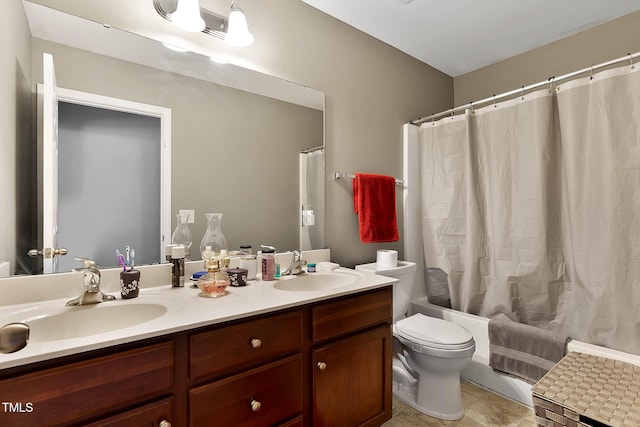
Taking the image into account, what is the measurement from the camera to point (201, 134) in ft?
5.08

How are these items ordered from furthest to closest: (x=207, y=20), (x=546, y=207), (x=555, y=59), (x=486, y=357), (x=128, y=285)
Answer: (x=555, y=59) → (x=486, y=357) → (x=546, y=207) → (x=207, y=20) → (x=128, y=285)

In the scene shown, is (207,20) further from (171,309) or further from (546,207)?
(546,207)

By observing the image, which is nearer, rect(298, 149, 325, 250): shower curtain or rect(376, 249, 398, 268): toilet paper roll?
rect(298, 149, 325, 250): shower curtain

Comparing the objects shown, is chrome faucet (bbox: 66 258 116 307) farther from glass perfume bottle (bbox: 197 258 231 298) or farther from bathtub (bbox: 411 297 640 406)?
bathtub (bbox: 411 297 640 406)

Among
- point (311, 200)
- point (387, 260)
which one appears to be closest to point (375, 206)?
point (387, 260)

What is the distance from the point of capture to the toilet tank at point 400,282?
79.7 inches

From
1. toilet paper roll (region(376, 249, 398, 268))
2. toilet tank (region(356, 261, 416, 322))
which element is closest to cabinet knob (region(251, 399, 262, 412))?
toilet tank (region(356, 261, 416, 322))

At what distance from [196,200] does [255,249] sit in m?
0.40

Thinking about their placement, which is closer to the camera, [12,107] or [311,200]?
[12,107]

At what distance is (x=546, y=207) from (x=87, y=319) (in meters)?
2.40

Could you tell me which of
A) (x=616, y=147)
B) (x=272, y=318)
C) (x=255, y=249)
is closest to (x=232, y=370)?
(x=272, y=318)

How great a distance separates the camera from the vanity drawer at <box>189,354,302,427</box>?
38.0 inches

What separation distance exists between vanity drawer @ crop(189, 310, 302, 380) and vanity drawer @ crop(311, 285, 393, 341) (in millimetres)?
98

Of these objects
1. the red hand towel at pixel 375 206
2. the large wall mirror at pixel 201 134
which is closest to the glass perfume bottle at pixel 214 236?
the large wall mirror at pixel 201 134
